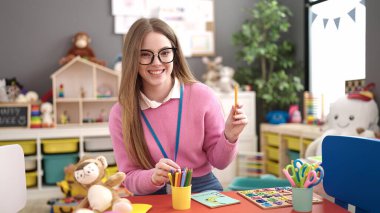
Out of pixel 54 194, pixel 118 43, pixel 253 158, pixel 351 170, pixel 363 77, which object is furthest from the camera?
pixel 118 43

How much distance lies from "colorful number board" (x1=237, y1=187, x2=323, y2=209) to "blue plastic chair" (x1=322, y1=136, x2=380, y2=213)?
0.07 meters

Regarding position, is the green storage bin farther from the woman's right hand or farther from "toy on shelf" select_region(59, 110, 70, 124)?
the woman's right hand

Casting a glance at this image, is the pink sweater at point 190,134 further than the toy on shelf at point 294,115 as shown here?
No

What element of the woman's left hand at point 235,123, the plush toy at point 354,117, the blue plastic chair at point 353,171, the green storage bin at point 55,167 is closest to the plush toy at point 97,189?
the woman's left hand at point 235,123

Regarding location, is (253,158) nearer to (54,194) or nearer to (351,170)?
(54,194)

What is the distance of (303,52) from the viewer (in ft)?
12.7

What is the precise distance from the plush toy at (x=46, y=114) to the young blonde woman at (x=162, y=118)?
2235mm

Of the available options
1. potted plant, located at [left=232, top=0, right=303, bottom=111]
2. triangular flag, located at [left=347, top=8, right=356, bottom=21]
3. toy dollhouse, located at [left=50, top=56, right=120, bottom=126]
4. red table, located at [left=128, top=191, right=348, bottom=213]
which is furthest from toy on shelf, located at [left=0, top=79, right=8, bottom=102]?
triangular flag, located at [left=347, top=8, right=356, bottom=21]

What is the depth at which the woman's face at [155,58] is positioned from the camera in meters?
1.34

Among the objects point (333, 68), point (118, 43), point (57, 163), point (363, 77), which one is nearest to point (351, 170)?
point (363, 77)

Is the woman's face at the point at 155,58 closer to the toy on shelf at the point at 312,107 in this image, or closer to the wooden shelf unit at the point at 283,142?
the wooden shelf unit at the point at 283,142

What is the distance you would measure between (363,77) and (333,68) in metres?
0.53

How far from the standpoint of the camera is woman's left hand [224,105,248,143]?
1224mm

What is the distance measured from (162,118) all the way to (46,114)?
7.77 ft
